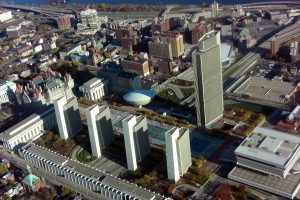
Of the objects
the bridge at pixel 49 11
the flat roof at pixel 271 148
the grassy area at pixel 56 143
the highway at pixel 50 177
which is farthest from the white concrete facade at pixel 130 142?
the bridge at pixel 49 11

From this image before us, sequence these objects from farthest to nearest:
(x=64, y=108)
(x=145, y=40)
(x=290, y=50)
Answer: (x=145, y=40), (x=290, y=50), (x=64, y=108)

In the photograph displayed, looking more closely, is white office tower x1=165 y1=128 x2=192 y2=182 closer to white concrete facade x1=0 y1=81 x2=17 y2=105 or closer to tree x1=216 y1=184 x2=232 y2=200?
tree x1=216 y1=184 x2=232 y2=200

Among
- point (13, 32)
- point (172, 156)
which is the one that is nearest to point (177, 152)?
point (172, 156)

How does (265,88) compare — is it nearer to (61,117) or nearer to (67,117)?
(67,117)

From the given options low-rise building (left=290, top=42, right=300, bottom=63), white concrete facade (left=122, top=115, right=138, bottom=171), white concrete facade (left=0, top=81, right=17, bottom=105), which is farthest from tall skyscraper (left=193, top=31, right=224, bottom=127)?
white concrete facade (left=0, top=81, right=17, bottom=105)

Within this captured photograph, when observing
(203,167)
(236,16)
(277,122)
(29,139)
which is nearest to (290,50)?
(277,122)

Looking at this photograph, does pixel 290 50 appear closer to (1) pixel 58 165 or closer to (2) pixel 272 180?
(2) pixel 272 180

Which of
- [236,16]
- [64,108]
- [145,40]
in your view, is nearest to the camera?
[64,108]
